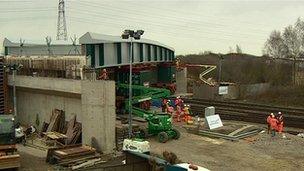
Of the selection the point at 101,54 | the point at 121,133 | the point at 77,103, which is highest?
the point at 101,54

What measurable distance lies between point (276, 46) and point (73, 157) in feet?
224

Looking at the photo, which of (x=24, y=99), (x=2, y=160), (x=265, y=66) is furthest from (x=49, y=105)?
(x=265, y=66)

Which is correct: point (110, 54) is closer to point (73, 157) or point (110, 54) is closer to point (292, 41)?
point (73, 157)

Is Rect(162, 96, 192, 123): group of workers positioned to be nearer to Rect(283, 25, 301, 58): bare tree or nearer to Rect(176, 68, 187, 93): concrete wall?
Rect(176, 68, 187, 93): concrete wall

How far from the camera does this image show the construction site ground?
67.8 feet

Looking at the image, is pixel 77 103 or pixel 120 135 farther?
pixel 77 103

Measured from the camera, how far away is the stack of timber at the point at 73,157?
20.9m

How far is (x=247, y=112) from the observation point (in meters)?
39.0

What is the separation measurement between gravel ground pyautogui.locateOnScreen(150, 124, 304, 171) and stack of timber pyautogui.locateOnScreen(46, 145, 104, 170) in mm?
2930

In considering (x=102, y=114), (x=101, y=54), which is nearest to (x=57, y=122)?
(x=101, y=54)

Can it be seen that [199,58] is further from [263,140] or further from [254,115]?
[263,140]

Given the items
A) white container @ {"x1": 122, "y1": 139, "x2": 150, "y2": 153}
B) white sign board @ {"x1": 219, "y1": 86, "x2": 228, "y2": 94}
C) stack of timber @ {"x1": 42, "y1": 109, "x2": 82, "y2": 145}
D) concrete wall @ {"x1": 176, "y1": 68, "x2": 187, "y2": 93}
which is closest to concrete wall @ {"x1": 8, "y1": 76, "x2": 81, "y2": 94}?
stack of timber @ {"x1": 42, "y1": 109, "x2": 82, "y2": 145}

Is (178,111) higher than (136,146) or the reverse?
higher

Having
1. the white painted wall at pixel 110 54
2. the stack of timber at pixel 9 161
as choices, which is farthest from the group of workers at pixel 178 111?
the stack of timber at pixel 9 161
